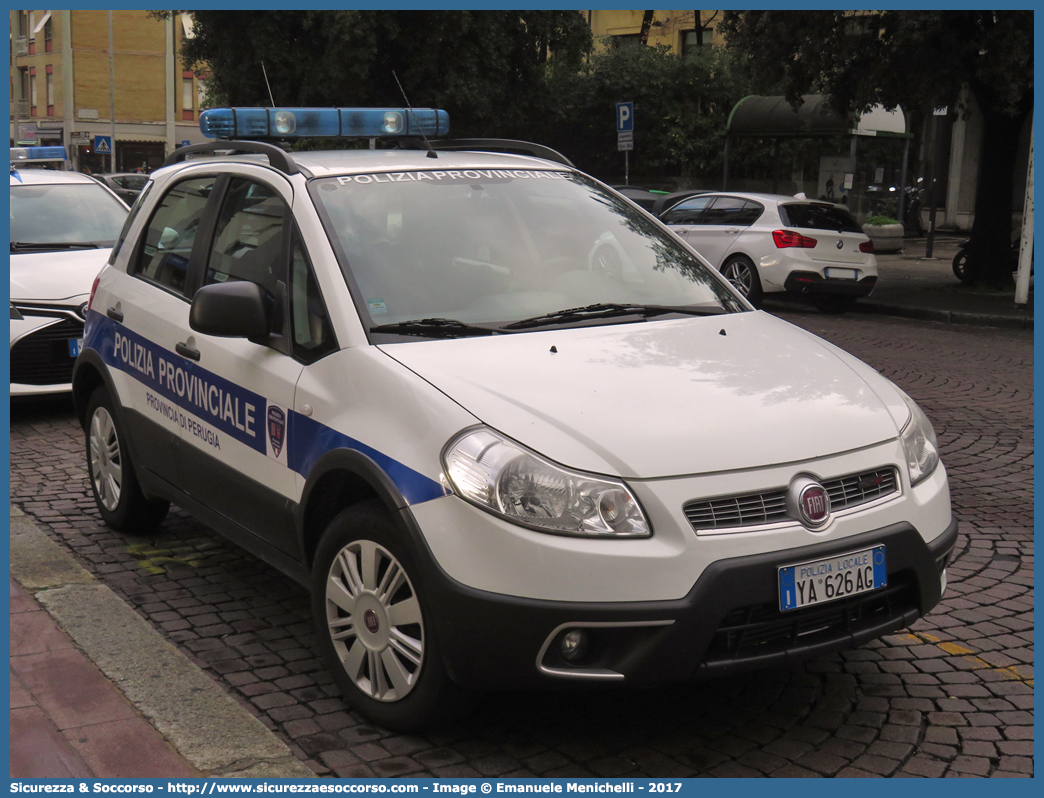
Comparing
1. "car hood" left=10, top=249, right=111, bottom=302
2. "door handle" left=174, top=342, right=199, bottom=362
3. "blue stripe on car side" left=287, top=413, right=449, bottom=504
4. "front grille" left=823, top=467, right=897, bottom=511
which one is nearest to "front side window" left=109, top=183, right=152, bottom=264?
"door handle" left=174, top=342, right=199, bottom=362

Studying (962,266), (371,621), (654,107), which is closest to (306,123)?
(371,621)

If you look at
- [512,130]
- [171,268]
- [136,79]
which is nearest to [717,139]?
[512,130]

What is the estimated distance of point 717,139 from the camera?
34312mm

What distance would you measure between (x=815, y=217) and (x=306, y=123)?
11.6m

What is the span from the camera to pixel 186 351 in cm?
456

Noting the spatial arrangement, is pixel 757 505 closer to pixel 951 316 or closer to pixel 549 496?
pixel 549 496

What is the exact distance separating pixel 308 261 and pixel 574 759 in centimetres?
184

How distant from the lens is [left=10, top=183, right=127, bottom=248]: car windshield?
29.6ft

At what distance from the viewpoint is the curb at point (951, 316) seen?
47.9ft

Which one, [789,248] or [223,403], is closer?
[223,403]

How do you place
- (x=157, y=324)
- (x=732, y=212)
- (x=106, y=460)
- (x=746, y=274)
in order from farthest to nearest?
(x=732, y=212) → (x=746, y=274) → (x=106, y=460) → (x=157, y=324)

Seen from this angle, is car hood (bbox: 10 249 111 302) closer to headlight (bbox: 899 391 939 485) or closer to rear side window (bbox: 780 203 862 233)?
headlight (bbox: 899 391 939 485)

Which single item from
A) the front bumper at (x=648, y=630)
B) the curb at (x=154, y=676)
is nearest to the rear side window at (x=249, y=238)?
the curb at (x=154, y=676)

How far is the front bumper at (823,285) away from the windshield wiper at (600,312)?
1163cm
